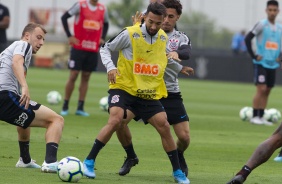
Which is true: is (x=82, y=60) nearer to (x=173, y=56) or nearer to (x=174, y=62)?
(x=174, y=62)

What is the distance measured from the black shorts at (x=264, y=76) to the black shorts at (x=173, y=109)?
8119 millimetres

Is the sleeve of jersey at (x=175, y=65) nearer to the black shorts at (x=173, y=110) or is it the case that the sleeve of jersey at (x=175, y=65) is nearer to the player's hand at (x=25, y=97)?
the black shorts at (x=173, y=110)

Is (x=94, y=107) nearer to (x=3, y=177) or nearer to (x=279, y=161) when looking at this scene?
(x=279, y=161)

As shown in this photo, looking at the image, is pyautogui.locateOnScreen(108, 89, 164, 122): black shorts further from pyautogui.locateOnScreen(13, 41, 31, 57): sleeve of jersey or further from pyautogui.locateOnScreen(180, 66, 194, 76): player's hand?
pyautogui.locateOnScreen(13, 41, 31, 57): sleeve of jersey

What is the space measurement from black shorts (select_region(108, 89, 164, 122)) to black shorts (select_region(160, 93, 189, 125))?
2.15ft

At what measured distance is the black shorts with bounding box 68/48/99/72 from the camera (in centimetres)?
1841

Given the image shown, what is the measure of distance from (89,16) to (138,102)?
900cm

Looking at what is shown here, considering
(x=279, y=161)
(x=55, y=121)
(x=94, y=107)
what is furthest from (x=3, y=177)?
(x=94, y=107)

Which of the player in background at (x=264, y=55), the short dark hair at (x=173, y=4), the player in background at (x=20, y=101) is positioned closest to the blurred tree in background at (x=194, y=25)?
the player in background at (x=264, y=55)

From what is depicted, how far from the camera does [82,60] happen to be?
1853 cm

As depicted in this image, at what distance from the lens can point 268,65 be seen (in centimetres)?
1888

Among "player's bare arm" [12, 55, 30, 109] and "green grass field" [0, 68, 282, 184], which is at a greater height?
"player's bare arm" [12, 55, 30, 109]

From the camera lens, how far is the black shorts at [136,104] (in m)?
9.92

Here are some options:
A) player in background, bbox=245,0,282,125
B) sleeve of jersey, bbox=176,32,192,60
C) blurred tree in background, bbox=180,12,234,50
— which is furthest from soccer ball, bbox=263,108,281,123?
blurred tree in background, bbox=180,12,234,50
